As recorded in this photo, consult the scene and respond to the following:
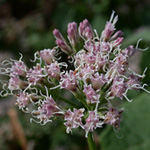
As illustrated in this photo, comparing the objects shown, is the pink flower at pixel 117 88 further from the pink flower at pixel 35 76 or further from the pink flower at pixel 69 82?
the pink flower at pixel 35 76

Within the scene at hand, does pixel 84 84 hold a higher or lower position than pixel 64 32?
lower

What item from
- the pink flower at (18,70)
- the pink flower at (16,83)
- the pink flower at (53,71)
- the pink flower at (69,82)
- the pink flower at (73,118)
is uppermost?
the pink flower at (18,70)

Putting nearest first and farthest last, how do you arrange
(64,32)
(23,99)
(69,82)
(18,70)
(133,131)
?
(69,82) → (23,99) → (18,70) → (133,131) → (64,32)

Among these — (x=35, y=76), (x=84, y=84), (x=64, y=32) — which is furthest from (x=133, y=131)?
(x=64, y=32)

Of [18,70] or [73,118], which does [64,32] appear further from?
[73,118]

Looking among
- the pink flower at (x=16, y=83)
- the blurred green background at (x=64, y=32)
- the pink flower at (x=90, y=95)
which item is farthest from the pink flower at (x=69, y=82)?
the blurred green background at (x=64, y=32)

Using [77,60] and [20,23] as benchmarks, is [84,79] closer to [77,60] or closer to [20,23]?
[77,60]

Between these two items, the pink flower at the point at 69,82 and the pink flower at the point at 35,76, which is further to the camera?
the pink flower at the point at 35,76
